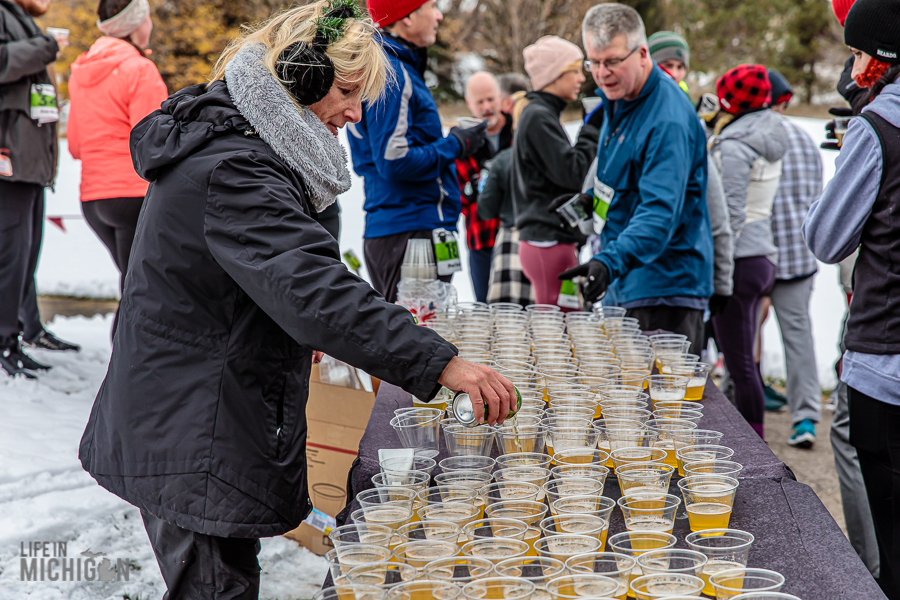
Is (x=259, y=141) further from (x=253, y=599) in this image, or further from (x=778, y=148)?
(x=778, y=148)

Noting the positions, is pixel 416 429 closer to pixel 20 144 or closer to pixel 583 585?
pixel 583 585

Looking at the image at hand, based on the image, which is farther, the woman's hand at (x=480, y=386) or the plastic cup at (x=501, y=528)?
the woman's hand at (x=480, y=386)

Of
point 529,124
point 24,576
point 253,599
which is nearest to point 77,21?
point 529,124

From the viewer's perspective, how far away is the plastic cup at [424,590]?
1334 mm

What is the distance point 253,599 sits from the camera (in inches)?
82.0

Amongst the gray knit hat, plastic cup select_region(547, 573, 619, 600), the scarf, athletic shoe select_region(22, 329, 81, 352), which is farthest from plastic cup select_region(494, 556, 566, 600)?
athletic shoe select_region(22, 329, 81, 352)

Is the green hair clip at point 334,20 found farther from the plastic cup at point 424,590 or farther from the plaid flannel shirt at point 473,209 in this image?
the plaid flannel shirt at point 473,209

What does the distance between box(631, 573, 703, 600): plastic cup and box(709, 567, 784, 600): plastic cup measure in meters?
0.04

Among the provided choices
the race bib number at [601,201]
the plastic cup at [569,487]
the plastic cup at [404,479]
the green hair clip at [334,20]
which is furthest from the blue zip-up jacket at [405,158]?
the plastic cup at [569,487]

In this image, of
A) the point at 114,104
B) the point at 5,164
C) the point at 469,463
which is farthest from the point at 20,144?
the point at 469,463

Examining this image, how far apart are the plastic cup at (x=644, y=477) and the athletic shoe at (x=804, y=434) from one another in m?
4.04

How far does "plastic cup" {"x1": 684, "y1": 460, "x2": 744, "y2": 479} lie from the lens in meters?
1.78

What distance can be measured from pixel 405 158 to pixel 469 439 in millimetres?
Answer: 2401

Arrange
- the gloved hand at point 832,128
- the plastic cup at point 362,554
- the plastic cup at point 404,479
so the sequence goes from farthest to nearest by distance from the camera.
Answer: the gloved hand at point 832,128 → the plastic cup at point 404,479 → the plastic cup at point 362,554
